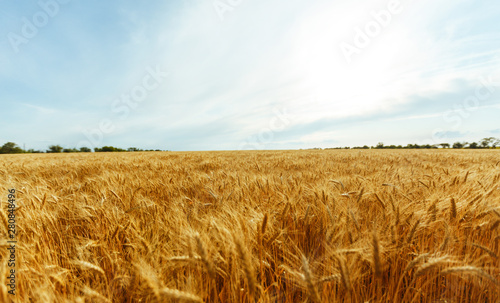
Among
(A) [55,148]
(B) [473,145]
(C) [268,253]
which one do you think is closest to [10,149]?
(A) [55,148]

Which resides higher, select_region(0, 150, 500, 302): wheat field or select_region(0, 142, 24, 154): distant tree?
select_region(0, 142, 24, 154): distant tree

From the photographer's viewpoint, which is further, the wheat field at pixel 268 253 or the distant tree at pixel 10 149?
the distant tree at pixel 10 149

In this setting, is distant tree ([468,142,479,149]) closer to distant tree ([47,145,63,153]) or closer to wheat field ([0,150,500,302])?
wheat field ([0,150,500,302])

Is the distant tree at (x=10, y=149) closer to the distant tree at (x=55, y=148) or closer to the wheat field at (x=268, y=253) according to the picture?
the distant tree at (x=55, y=148)

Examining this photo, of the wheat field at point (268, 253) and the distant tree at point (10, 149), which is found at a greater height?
the distant tree at point (10, 149)

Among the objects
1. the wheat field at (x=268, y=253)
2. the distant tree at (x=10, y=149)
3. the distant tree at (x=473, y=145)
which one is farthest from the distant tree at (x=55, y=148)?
the distant tree at (x=473, y=145)

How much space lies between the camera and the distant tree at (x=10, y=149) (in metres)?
52.7

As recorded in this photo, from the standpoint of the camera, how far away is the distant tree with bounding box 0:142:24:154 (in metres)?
52.7

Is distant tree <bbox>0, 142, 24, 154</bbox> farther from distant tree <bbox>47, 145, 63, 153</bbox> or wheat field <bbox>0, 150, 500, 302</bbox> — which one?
wheat field <bbox>0, 150, 500, 302</bbox>

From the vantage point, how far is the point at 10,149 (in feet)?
176

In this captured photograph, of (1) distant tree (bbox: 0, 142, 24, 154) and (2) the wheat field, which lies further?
(1) distant tree (bbox: 0, 142, 24, 154)

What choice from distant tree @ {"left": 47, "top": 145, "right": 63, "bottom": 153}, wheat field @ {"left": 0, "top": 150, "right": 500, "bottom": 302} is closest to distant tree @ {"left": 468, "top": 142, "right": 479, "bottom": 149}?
wheat field @ {"left": 0, "top": 150, "right": 500, "bottom": 302}

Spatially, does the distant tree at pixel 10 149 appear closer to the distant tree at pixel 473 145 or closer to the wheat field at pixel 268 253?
the wheat field at pixel 268 253

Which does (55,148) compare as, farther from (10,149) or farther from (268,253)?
(268,253)
